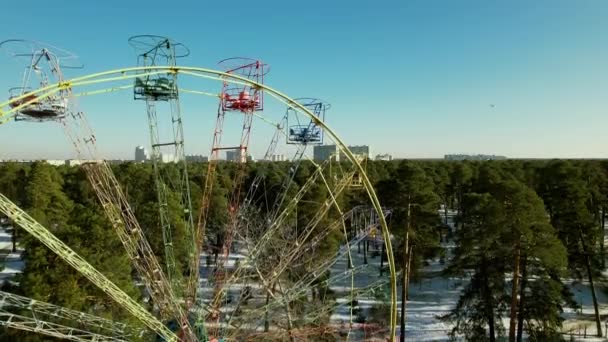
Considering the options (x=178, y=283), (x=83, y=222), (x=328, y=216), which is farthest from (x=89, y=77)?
(x=328, y=216)

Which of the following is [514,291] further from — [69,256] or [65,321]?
[69,256]

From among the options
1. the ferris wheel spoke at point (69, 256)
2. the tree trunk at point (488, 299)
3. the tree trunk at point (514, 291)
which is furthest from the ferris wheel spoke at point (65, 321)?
the tree trunk at point (514, 291)

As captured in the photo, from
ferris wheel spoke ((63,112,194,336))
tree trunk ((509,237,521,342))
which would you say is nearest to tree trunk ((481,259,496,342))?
tree trunk ((509,237,521,342))

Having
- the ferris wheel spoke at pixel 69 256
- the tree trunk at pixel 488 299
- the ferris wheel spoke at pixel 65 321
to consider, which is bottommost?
the tree trunk at pixel 488 299

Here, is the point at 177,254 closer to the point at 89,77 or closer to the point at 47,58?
the point at 47,58

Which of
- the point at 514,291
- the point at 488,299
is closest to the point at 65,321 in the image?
the point at 488,299

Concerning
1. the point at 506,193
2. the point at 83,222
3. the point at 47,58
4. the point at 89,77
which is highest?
the point at 47,58

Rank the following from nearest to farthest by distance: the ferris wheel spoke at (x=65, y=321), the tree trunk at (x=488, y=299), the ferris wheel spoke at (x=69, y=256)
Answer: the ferris wheel spoke at (x=69, y=256) → the ferris wheel spoke at (x=65, y=321) → the tree trunk at (x=488, y=299)

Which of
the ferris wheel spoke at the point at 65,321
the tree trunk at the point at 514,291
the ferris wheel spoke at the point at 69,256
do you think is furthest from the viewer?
the tree trunk at the point at 514,291

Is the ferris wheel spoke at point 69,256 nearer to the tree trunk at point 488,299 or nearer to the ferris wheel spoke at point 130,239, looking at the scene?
the ferris wheel spoke at point 130,239

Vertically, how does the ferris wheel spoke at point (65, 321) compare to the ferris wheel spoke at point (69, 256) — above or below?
below

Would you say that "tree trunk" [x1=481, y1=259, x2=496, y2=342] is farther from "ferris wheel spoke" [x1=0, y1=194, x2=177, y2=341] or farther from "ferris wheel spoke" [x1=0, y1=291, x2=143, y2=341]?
"ferris wheel spoke" [x1=0, y1=291, x2=143, y2=341]
